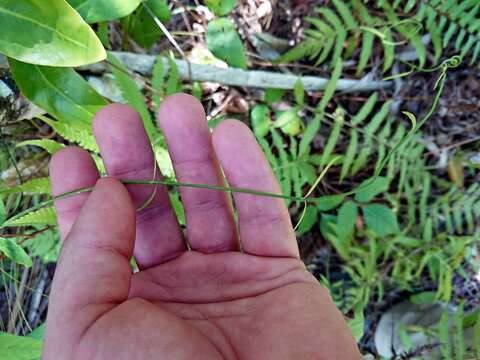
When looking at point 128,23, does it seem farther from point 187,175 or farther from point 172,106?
point 187,175

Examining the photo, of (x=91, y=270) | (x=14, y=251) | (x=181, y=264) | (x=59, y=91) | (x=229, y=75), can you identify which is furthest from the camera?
(x=229, y=75)

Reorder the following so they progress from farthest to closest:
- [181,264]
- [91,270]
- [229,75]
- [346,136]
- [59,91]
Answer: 1. [346,136]
2. [229,75]
3. [59,91]
4. [181,264]
5. [91,270]

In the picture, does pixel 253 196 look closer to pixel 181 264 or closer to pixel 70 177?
pixel 181 264

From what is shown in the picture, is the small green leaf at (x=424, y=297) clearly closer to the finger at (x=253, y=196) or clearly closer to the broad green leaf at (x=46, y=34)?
the finger at (x=253, y=196)

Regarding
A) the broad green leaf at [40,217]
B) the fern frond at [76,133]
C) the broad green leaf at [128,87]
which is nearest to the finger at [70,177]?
the broad green leaf at [40,217]

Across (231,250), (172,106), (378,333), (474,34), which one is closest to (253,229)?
(231,250)

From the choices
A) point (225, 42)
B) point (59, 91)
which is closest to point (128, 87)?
point (59, 91)
